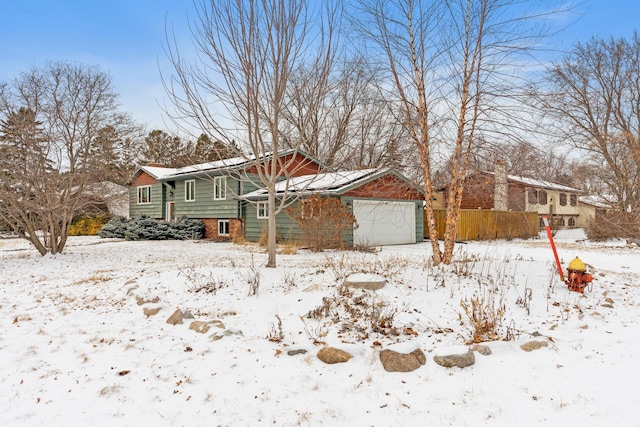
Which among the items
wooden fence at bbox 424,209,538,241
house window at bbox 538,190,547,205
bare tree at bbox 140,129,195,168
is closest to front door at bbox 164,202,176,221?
bare tree at bbox 140,129,195,168

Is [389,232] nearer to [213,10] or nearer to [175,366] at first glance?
[213,10]

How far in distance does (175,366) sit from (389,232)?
14.5 metres

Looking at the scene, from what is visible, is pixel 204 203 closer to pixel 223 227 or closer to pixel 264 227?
pixel 223 227

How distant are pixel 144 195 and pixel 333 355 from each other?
26070 millimetres

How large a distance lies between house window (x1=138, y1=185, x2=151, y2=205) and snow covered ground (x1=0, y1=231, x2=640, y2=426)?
2025 centimetres

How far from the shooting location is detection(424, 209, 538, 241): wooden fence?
20.8 m

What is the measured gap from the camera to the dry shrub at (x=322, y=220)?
47.0 ft

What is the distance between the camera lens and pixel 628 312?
18.7ft

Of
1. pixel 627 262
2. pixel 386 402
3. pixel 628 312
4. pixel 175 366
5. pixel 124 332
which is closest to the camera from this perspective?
pixel 386 402

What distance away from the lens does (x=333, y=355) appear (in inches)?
150

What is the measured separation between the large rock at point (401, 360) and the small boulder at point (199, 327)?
84.1 inches

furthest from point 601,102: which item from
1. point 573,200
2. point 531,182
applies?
point 573,200

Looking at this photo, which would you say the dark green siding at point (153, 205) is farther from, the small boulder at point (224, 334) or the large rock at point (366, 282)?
the small boulder at point (224, 334)

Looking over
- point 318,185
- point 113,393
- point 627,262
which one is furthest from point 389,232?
point 113,393
